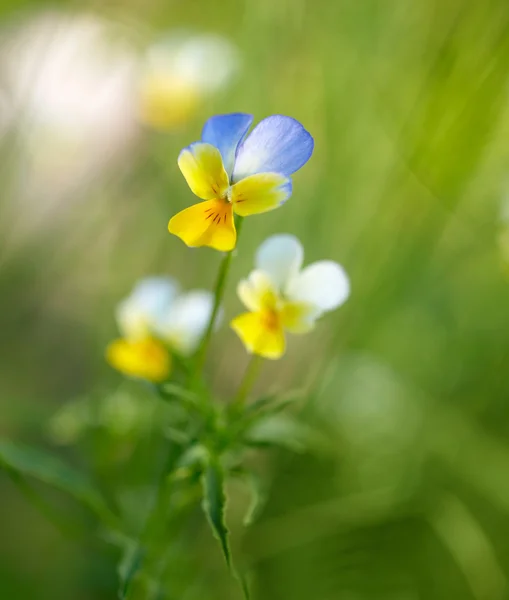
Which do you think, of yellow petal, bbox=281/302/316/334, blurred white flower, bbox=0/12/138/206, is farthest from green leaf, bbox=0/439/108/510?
blurred white flower, bbox=0/12/138/206

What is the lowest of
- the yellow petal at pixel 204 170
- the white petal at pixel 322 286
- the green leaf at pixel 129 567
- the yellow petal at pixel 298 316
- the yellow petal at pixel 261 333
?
the green leaf at pixel 129 567

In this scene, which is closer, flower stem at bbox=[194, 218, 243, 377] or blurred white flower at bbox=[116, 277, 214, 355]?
flower stem at bbox=[194, 218, 243, 377]

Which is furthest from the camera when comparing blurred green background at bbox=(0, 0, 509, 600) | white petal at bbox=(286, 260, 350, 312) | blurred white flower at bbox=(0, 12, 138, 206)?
blurred white flower at bbox=(0, 12, 138, 206)

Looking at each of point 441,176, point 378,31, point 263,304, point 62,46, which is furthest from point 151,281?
point 62,46

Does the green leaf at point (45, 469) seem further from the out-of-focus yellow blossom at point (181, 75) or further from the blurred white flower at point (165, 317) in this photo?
the out-of-focus yellow blossom at point (181, 75)

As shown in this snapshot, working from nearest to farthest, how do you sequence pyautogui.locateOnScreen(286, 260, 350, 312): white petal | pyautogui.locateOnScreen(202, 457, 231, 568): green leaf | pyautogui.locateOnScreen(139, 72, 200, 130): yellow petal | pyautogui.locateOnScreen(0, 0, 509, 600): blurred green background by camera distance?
pyautogui.locateOnScreen(202, 457, 231, 568): green leaf
pyautogui.locateOnScreen(286, 260, 350, 312): white petal
pyautogui.locateOnScreen(0, 0, 509, 600): blurred green background
pyautogui.locateOnScreen(139, 72, 200, 130): yellow petal

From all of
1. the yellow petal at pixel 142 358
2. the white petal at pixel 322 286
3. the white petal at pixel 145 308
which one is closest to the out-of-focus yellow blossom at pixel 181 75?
the white petal at pixel 145 308

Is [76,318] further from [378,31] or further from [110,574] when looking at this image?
[378,31]

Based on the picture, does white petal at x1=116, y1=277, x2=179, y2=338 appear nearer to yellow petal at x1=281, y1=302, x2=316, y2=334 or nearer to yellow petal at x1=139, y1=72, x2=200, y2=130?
yellow petal at x1=281, y1=302, x2=316, y2=334
